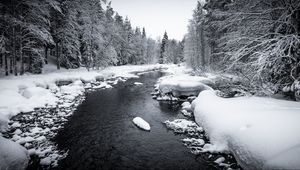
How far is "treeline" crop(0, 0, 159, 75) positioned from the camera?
14820 mm

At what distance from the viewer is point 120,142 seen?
7.41m

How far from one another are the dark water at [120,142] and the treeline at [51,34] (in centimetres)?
1032

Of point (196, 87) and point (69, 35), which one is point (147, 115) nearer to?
point (196, 87)

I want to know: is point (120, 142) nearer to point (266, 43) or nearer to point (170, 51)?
point (266, 43)

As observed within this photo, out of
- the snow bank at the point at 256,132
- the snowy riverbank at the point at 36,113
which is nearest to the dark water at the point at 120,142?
the snowy riverbank at the point at 36,113

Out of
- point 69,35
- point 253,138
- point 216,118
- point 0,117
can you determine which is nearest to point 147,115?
point 216,118

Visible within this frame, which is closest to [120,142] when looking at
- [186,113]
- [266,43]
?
[186,113]

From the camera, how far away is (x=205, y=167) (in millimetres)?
5598

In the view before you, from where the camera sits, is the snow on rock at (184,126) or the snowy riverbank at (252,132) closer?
the snowy riverbank at (252,132)

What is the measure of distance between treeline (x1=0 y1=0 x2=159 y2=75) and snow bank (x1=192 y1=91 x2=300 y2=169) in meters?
16.6

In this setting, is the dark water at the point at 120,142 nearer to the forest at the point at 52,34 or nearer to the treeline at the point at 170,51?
the forest at the point at 52,34

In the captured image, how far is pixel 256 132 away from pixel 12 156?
7.50 m

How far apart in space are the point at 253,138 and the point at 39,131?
359 inches

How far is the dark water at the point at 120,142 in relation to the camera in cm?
588
